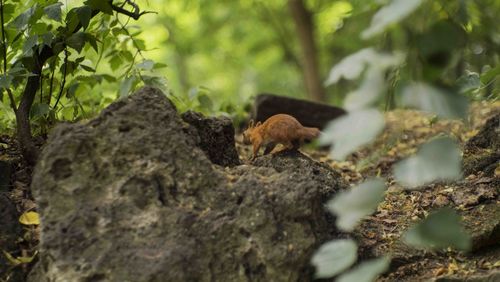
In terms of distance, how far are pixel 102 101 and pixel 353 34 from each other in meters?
7.14

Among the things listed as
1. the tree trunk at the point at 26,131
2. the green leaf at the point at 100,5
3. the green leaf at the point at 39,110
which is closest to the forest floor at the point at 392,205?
the tree trunk at the point at 26,131

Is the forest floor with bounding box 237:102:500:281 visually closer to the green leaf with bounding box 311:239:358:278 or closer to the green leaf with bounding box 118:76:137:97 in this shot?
the green leaf with bounding box 311:239:358:278

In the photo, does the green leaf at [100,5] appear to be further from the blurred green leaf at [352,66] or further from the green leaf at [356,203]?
the green leaf at [356,203]

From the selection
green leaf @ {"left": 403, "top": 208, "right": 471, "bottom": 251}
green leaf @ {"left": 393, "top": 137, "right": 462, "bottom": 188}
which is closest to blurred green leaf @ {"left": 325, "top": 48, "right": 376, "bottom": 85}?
green leaf @ {"left": 393, "top": 137, "right": 462, "bottom": 188}

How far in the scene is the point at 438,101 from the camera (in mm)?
1736

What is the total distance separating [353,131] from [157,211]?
106 centimetres

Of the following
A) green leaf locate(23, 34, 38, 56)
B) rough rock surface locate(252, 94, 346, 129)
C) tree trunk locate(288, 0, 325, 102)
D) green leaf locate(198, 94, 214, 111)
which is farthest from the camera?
tree trunk locate(288, 0, 325, 102)

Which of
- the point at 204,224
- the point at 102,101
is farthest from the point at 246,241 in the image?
the point at 102,101

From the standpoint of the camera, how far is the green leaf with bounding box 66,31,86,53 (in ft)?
10.3

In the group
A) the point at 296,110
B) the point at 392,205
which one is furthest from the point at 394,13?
the point at 296,110

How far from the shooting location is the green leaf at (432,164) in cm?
172

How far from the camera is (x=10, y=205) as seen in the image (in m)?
2.79

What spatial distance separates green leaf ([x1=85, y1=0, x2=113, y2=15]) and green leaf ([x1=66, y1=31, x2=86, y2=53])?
17 centimetres

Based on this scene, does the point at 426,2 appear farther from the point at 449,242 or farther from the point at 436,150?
the point at 449,242
